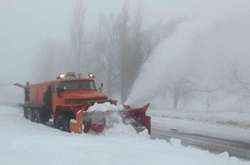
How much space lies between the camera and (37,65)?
227ft

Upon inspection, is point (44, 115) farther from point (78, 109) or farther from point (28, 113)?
point (78, 109)

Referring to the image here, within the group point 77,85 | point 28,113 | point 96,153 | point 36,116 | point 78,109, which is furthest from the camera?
point 28,113

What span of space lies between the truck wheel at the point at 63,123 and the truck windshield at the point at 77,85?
1.41 m

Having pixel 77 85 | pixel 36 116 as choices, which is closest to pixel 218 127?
pixel 77 85

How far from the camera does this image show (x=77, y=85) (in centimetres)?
2030

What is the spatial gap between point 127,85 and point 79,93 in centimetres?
1521

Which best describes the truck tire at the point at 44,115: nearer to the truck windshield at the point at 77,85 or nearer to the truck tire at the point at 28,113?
the truck windshield at the point at 77,85

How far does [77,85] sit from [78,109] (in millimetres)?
2652

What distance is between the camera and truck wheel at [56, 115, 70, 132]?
18.5m

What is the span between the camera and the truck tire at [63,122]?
18516mm

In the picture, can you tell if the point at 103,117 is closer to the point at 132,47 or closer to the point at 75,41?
the point at 132,47

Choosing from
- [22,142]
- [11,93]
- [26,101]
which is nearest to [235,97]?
[26,101]

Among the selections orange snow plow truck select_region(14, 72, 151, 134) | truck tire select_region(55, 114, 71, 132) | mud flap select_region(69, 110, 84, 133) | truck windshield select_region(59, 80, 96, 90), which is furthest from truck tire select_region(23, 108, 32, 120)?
mud flap select_region(69, 110, 84, 133)

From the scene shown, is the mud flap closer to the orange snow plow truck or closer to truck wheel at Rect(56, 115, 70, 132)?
the orange snow plow truck
